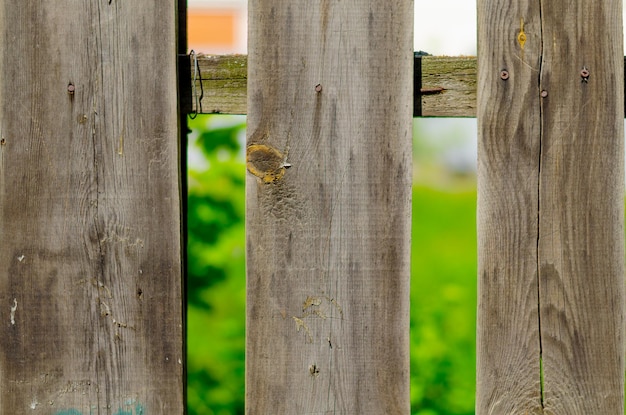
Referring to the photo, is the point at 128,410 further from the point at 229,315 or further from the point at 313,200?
the point at 229,315

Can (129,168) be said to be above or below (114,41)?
below

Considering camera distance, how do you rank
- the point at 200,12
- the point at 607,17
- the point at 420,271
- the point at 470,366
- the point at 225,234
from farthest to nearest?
the point at 200,12 → the point at 420,271 → the point at 470,366 → the point at 225,234 → the point at 607,17

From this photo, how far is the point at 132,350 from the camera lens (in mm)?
1964

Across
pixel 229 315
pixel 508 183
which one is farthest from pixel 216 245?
pixel 508 183

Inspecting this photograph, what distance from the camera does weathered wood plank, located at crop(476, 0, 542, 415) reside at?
6.17ft

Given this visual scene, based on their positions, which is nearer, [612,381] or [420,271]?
[612,381]

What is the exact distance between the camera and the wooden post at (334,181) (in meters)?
1.89

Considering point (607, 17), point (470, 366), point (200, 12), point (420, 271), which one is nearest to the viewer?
point (607, 17)

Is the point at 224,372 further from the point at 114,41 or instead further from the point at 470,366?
the point at 114,41

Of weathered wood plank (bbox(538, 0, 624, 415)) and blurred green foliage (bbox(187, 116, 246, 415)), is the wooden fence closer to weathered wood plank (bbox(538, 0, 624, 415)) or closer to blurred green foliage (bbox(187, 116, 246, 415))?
weathered wood plank (bbox(538, 0, 624, 415))

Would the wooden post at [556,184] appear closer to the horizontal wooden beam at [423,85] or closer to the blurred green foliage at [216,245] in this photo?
the horizontal wooden beam at [423,85]

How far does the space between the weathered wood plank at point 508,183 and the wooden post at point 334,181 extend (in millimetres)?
194

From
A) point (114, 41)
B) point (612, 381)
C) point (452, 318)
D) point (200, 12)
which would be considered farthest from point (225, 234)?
point (200, 12)

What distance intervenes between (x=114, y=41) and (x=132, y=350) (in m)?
0.80
